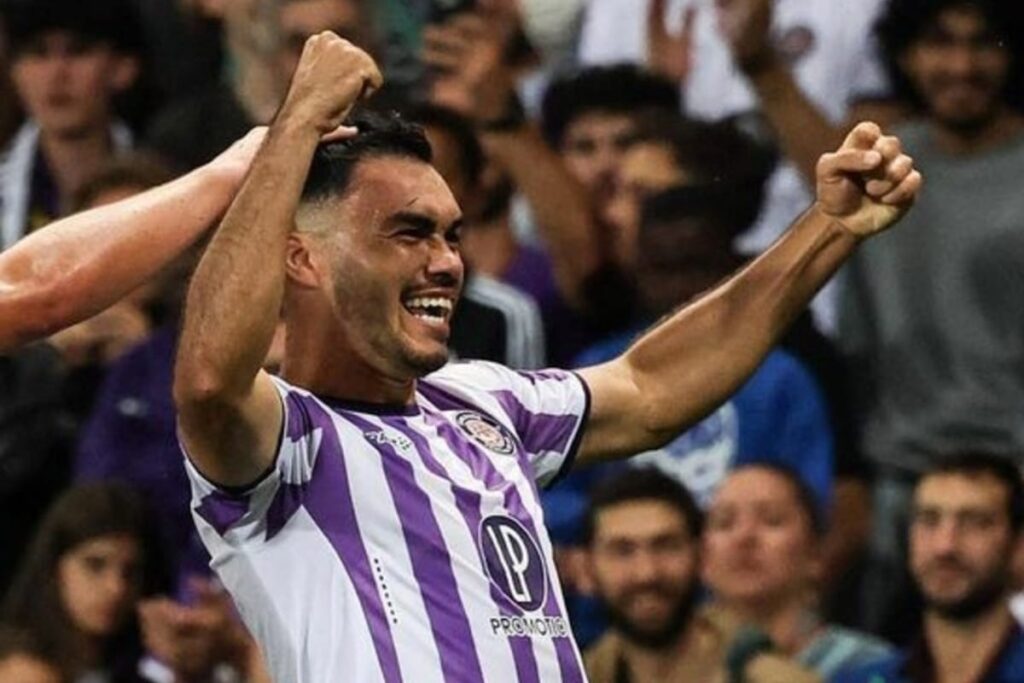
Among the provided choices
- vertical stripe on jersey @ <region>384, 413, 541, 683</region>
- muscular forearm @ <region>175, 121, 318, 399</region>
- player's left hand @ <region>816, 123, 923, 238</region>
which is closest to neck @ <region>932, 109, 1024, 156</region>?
player's left hand @ <region>816, 123, 923, 238</region>

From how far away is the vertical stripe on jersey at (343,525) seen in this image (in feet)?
18.8

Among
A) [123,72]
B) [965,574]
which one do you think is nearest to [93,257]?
[965,574]

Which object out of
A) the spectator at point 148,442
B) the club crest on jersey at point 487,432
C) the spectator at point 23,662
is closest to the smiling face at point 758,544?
the spectator at point 148,442

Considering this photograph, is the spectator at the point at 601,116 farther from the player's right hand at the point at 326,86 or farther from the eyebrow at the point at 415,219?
Result: the player's right hand at the point at 326,86

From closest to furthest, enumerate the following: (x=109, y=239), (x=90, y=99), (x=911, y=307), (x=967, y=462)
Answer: (x=109, y=239), (x=967, y=462), (x=911, y=307), (x=90, y=99)

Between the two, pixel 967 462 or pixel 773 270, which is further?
pixel 967 462

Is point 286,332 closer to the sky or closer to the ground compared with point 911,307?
closer to the sky

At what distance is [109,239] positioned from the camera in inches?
225

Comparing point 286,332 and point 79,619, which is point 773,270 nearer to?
point 286,332

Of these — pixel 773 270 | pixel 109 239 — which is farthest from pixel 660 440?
pixel 109 239

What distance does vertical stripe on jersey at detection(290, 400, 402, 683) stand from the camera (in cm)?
574

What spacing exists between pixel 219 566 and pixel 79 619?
342 centimetres

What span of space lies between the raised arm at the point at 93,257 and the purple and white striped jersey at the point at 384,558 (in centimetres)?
34

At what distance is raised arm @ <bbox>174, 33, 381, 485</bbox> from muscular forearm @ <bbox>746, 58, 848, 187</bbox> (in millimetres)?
3947
